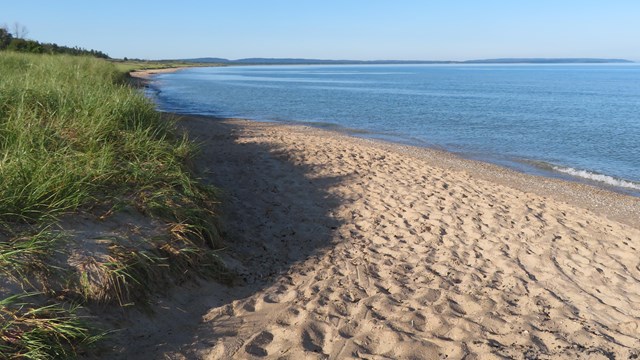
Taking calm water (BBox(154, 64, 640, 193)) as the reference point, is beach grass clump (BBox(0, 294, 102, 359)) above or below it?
above

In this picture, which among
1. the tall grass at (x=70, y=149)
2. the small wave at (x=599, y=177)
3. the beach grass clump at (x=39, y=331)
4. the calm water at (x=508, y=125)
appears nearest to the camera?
the beach grass clump at (x=39, y=331)

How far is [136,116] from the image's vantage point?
7656 millimetres

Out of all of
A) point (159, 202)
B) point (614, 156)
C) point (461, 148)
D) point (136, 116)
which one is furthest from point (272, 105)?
point (159, 202)

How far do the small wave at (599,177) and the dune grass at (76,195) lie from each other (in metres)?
11.4

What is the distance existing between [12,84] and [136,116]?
1.85 metres

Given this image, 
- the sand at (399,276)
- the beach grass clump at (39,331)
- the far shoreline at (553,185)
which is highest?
the beach grass clump at (39,331)

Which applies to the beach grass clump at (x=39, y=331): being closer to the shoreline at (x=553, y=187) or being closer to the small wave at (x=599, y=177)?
the shoreline at (x=553, y=187)

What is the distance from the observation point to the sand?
158 inches

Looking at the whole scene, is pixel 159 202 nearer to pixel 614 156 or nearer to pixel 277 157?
pixel 277 157

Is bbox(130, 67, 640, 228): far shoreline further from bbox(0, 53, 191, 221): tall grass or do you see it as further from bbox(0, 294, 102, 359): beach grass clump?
bbox(0, 294, 102, 359): beach grass clump

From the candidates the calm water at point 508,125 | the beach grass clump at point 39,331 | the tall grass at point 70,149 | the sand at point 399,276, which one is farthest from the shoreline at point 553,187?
the beach grass clump at point 39,331

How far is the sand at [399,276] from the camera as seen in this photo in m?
4.01

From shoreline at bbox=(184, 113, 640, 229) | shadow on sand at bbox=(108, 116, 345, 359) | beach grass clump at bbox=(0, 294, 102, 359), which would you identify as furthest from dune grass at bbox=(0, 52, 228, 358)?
shoreline at bbox=(184, 113, 640, 229)

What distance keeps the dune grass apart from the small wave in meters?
11.4
